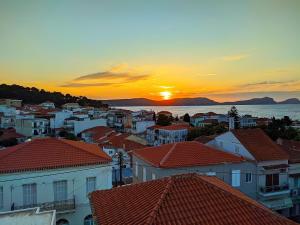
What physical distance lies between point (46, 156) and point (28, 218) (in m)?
8.71

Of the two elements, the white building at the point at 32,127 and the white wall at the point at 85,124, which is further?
the white wall at the point at 85,124

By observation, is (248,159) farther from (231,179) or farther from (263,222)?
(263,222)

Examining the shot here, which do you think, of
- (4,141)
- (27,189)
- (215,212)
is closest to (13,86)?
(4,141)

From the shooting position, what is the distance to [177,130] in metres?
82.3

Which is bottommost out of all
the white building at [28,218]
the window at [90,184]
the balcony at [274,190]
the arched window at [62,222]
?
the arched window at [62,222]

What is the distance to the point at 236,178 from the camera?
2423 cm

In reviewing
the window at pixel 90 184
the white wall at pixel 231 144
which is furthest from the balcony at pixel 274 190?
the window at pixel 90 184

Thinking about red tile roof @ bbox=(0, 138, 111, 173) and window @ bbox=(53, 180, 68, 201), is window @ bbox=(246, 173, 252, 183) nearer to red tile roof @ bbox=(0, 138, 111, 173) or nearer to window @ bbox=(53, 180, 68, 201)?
red tile roof @ bbox=(0, 138, 111, 173)

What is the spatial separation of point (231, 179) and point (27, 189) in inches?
557

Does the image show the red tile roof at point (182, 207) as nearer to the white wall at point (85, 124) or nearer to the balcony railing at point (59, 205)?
the balcony railing at point (59, 205)

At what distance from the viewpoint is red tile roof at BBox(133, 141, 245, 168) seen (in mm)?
22484

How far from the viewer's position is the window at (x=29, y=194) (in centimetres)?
1865

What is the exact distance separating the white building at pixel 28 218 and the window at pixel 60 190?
23.6 ft

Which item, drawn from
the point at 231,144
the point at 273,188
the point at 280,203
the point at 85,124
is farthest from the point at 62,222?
the point at 85,124
